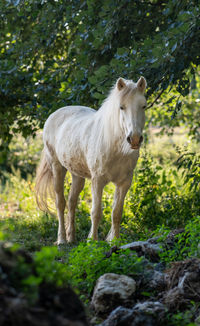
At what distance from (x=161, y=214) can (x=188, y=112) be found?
3950mm

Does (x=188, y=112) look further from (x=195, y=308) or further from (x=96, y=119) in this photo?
(x=195, y=308)

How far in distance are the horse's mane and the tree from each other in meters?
0.50

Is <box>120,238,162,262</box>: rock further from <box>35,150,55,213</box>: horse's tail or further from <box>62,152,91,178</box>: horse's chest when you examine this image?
<box>35,150,55,213</box>: horse's tail

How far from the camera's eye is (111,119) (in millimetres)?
4848

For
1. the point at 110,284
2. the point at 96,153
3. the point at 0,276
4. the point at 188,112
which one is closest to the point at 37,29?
the point at 96,153

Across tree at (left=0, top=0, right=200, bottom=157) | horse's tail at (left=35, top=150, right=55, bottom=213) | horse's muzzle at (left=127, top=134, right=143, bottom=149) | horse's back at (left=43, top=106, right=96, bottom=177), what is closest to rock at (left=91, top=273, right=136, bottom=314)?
horse's muzzle at (left=127, top=134, right=143, bottom=149)

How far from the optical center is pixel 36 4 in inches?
252

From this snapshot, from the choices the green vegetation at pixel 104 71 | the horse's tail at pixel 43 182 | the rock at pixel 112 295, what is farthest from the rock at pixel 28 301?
the horse's tail at pixel 43 182

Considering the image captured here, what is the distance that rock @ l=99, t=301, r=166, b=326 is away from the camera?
2521 millimetres

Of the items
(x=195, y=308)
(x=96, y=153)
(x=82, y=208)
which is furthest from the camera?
(x=82, y=208)

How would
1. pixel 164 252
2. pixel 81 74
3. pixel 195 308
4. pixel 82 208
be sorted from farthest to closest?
pixel 82 208, pixel 81 74, pixel 164 252, pixel 195 308

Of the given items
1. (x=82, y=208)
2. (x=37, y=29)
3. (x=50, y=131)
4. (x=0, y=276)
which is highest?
(x=37, y=29)

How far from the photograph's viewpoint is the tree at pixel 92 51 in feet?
16.8

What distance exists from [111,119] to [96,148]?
41cm
